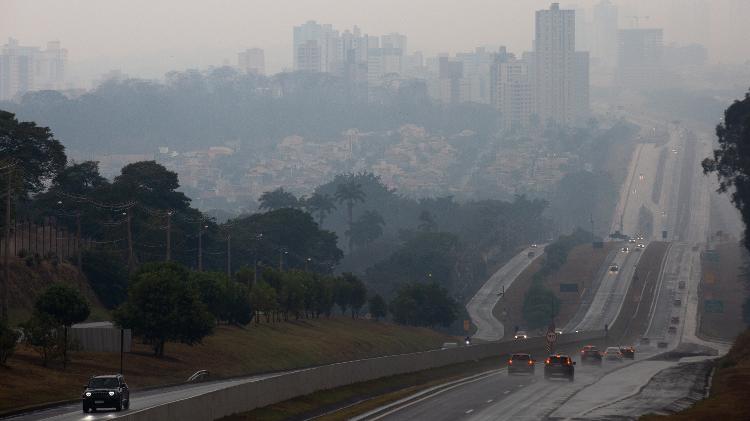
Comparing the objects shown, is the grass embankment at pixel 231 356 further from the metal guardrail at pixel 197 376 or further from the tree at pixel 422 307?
the tree at pixel 422 307

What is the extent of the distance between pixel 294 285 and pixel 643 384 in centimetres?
7120

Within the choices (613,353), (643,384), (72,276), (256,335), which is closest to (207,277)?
(256,335)

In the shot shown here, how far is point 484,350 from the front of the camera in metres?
113

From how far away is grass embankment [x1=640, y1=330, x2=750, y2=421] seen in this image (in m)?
53.7

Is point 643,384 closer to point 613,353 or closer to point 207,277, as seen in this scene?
point 613,353

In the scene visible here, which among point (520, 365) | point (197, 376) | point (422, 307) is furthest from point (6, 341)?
point (422, 307)

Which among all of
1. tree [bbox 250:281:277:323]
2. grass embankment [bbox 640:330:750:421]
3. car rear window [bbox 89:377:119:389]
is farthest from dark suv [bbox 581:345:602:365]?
car rear window [bbox 89:377:119:389]

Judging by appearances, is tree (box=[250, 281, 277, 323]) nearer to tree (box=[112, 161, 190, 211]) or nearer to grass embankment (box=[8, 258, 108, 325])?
grass embankment (box=[8, 258, 108, 325])

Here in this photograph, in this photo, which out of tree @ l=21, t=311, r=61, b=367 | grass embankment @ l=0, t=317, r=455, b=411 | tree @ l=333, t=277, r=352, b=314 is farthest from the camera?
tree @ l=333, t=277, r=352, b=314

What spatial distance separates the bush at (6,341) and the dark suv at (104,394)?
16.9 metres

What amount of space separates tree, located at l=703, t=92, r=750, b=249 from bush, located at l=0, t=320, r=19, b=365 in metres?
88.8

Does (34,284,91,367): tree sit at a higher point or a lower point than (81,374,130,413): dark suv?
higher

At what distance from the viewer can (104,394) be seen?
5819cm

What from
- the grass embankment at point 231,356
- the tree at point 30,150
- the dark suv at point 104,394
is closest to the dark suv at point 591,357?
the grass embankment at point 231,356
